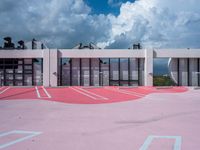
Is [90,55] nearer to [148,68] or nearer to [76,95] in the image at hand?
[148,68]

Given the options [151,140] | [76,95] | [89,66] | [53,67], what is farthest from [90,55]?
[151,140]

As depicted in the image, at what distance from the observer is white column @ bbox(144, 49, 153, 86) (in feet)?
98.9

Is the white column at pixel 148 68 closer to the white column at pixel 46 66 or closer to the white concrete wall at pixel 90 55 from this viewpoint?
the white concrete wall at pixel 90 55

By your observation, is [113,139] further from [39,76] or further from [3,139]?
[39,76]

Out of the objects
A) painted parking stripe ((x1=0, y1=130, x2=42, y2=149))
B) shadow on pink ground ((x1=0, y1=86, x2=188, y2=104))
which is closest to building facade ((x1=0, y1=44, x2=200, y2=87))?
shadow on pink ground ((x1=0, y1=86, x2=188, y2=104))

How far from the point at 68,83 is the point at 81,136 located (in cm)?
2674

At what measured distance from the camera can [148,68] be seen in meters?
30.4

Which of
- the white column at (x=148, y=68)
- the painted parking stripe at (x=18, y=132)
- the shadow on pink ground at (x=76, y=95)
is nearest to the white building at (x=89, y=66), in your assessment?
the white column at (x=148, y=68)

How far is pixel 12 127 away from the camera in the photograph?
21.3 ft

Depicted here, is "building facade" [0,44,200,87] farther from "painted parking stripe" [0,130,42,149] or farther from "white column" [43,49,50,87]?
"painted parking stripe" [0,130,42,149]

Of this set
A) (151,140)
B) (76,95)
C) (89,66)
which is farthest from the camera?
(89,66)

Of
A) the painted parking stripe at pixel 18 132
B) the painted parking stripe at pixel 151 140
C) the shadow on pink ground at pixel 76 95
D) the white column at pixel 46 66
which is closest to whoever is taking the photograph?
the painted parking stripe at pixel 151 140

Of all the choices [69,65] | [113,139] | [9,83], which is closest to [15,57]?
[9,83]

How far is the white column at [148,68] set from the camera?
98.9ft
